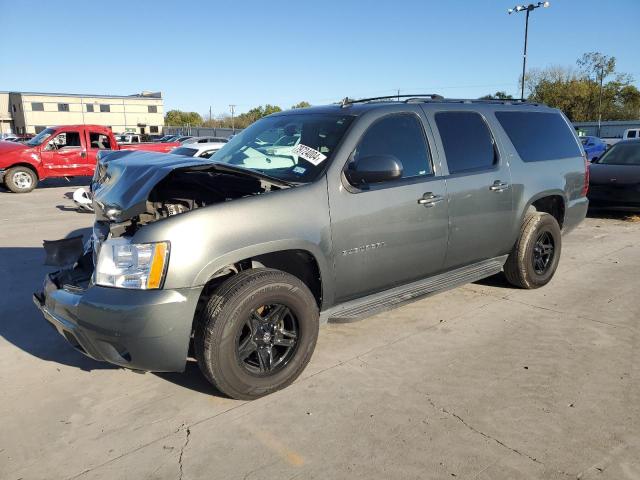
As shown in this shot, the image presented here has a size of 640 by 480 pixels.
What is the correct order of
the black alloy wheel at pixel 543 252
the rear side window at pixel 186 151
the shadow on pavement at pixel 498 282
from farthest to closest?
the rear side window at pixel 186 151 → the shadow on pavement at pixel 498 282 → the black alloy wheel at pixel 543 252

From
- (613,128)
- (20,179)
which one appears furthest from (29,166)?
(613,128)

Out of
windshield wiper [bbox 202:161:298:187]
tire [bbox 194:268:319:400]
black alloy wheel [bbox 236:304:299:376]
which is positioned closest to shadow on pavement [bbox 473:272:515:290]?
tire [bbox 194:268:319:400]

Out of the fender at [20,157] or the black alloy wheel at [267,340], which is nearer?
the black alloy wheel at [267,340]

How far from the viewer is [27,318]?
180 inches

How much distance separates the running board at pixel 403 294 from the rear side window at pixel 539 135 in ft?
3.97

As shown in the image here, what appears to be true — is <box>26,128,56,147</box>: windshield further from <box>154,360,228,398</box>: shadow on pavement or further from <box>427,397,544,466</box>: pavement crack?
<box>427,397,544,466</box>: pavement crack

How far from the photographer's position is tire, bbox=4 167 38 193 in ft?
45.3

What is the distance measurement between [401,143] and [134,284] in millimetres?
2279

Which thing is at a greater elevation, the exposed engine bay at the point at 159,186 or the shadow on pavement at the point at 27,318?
the exposed engine bay at the point at 159,186

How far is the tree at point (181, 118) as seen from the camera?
99.2 metres

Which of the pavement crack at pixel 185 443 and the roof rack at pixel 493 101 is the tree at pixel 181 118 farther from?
the pavement crack at pixel 185 443

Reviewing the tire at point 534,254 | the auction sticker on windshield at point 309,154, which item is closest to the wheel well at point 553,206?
the tire at point 534,254

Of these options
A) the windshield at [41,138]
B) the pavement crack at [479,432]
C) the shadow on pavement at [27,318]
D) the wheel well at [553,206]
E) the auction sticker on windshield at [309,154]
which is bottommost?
the pavement crack at [479,432]

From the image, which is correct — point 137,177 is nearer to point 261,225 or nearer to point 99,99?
point 261,225
